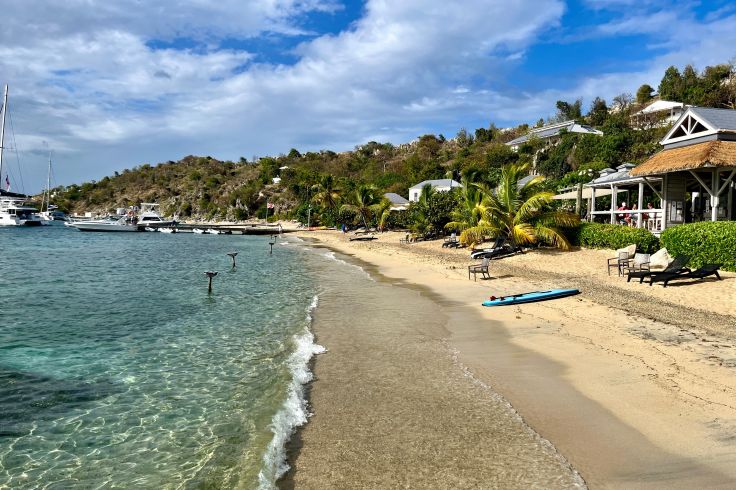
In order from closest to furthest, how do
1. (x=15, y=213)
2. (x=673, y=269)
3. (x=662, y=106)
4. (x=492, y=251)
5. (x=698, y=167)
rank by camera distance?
1. (x=673, y=269)
2. (x=698, y=167)
3. (x=492, y=251)
4. (x=662, y=106)
5. (x=15, y=213)

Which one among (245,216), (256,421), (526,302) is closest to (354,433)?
(256,421)

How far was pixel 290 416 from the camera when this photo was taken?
6340 mm

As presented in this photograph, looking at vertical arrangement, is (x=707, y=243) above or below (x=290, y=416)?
above

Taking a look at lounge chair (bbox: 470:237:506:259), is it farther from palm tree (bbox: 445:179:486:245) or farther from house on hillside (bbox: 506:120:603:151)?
house on hillside (bbox: 506:120:603:151)

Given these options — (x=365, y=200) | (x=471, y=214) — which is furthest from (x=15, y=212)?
(x=471, y=214)

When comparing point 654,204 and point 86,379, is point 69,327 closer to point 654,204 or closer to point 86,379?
point 86,379

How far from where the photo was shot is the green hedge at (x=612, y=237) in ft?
60.7

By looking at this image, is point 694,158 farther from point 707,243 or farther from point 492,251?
point 492,251

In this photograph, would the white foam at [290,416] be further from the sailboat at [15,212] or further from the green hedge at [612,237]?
the sailboat at [15,212]

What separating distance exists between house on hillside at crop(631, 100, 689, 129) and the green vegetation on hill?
1.29m

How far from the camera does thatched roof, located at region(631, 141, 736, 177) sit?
1667 cm

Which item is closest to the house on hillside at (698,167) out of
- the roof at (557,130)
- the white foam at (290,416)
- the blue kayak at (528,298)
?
the blue kayak at (528,298)

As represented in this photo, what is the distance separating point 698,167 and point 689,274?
5.89 metres

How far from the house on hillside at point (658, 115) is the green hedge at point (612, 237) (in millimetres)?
40783
